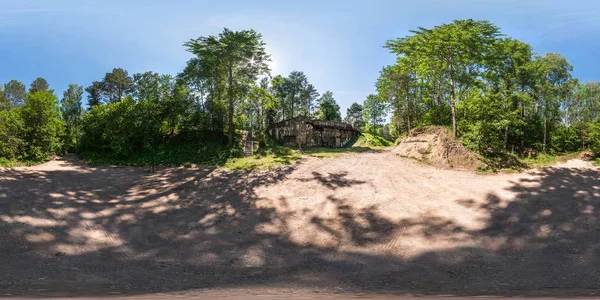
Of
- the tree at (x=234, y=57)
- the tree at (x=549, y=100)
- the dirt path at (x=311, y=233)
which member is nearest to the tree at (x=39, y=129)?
the dirt path at (x=311, y=233)

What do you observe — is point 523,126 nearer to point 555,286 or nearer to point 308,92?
point 555,286

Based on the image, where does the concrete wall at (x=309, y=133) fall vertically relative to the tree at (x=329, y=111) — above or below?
below

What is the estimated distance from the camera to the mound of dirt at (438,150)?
18.7 meters

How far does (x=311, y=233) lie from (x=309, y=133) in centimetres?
2412

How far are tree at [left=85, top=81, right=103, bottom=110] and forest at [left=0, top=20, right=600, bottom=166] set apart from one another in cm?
1668

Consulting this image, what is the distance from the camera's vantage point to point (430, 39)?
23766 mm

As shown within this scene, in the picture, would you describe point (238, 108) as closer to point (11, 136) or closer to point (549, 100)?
point (11, 136)

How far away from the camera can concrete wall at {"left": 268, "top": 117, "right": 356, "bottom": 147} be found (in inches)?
1323

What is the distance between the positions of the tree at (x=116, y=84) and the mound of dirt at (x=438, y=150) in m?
49.3

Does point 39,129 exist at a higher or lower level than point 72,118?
lower

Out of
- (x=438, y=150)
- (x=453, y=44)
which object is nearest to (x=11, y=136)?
(x=438, y=150)

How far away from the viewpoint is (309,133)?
34.2 metres

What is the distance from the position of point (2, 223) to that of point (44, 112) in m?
Result: 20.3

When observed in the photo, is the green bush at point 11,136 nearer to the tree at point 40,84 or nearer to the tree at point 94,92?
the tree at point 94,92
